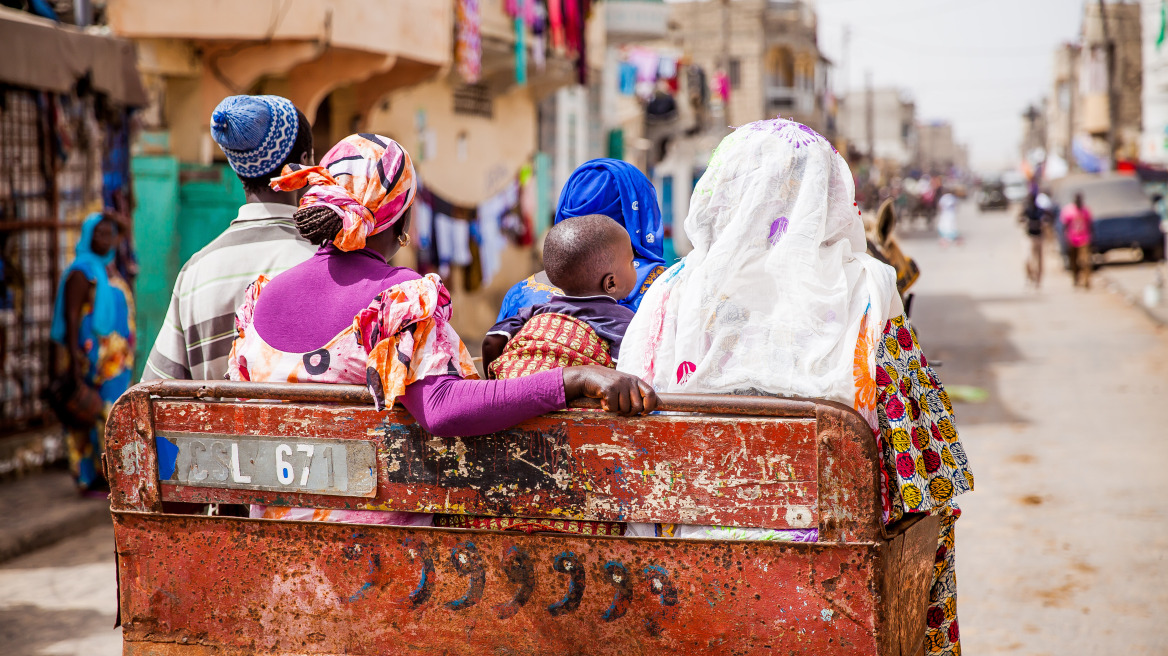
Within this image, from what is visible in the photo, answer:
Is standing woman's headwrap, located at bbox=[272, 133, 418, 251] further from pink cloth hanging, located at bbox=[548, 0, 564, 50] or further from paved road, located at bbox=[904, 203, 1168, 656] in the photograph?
pink cloth hanging, located at bbox=[548, 0, 564, 50]

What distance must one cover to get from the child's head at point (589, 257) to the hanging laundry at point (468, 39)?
9.33 meters

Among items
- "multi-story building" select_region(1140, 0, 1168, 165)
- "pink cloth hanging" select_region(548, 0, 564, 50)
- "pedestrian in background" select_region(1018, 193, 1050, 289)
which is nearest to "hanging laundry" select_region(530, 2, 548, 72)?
"pink cloth hanging" select_region(548, 0, 564, 50)

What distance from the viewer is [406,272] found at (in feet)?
7.32

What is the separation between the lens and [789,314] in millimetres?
2084

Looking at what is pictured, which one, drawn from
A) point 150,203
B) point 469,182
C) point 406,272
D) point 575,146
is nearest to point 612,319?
point 406,272

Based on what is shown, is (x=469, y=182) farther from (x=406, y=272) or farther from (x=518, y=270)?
(x=406, y=272)

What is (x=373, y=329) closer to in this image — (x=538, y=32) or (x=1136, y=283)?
(x=538, y=32)

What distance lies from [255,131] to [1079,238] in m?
20.1

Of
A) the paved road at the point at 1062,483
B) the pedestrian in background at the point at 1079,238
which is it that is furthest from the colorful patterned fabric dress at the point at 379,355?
the pedestrian in background at the point at 1079,238

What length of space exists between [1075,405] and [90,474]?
779 cm

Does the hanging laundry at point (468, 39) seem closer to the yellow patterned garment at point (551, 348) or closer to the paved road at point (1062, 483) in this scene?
the paved road at point (1062, 483)

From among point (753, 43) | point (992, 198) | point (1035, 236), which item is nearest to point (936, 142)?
point (992, 198)

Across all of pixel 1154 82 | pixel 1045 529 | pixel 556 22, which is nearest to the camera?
pixel 1045 529

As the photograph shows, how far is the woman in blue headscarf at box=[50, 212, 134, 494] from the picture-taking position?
623 cm
